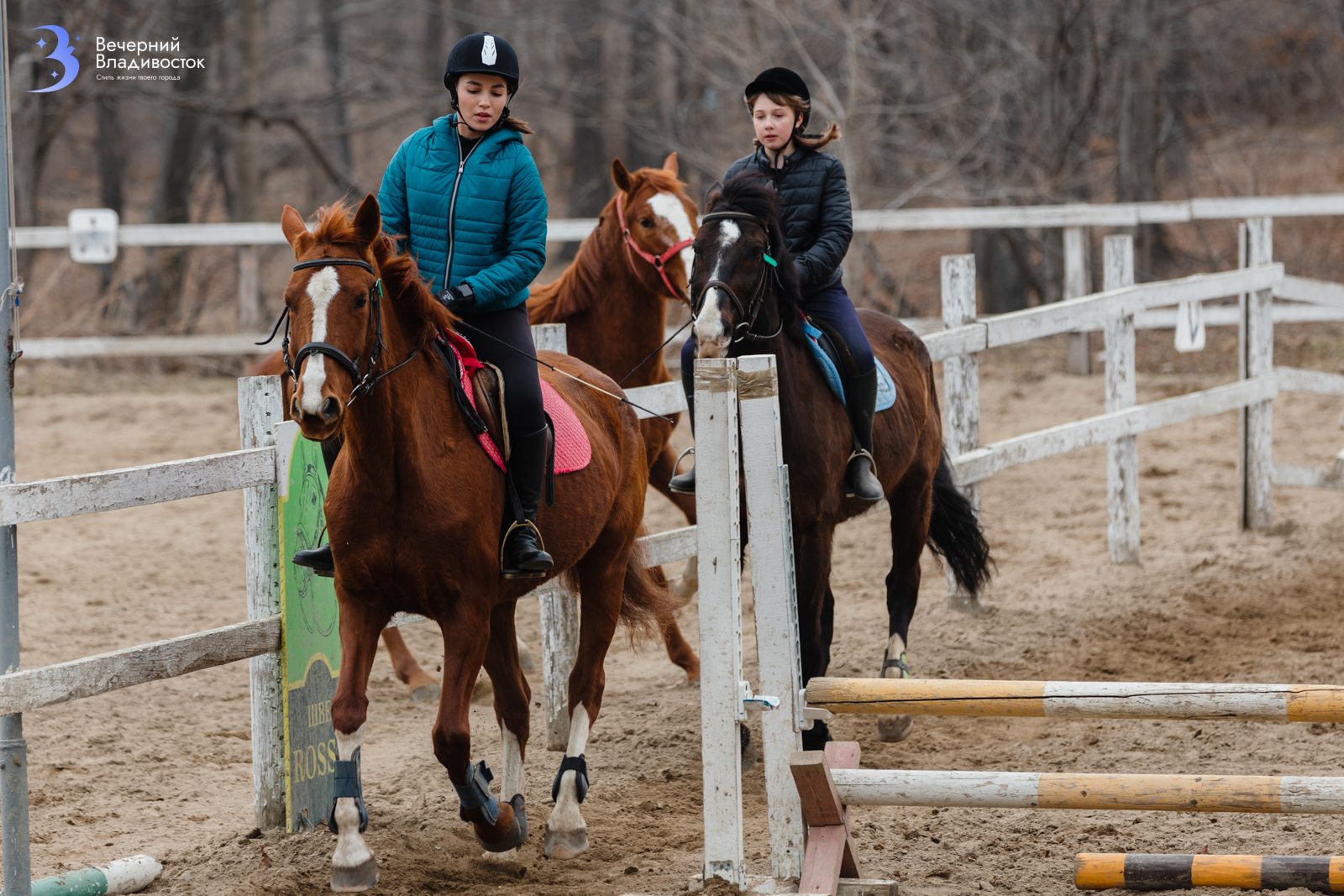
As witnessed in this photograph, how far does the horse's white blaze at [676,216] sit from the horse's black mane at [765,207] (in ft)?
3.59

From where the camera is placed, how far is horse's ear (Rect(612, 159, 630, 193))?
6148 mm

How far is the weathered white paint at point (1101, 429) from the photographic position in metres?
7.05

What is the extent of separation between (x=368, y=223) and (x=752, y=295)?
1605 mm

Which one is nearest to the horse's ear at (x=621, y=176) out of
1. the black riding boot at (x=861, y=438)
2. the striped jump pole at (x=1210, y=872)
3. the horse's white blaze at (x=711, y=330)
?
the black riding boot at (x=861, y=438)

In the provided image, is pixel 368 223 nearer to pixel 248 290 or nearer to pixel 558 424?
pixel 558 424

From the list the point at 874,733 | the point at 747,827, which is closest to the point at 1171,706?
the point at 747,827

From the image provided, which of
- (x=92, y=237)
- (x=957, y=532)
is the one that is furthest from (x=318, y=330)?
(x=92, y=237)

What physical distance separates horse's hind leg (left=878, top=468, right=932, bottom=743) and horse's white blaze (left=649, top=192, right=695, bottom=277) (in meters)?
1.43

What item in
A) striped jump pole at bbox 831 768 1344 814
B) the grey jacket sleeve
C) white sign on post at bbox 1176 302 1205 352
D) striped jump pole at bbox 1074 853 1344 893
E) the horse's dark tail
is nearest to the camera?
striped jump pole at bbox 831 768 1344 814

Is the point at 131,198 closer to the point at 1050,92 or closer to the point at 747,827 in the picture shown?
the point at 1050,92

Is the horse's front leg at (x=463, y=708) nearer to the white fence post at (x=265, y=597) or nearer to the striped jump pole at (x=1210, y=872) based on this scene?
the white fence post at (x=265, y=597)

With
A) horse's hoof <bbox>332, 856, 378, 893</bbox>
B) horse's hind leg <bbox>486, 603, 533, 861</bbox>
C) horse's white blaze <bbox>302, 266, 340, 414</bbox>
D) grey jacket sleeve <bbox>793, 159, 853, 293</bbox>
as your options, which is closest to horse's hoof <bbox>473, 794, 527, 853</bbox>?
horse's hind leg <bbox>486, 603, 533, 861</bbox>

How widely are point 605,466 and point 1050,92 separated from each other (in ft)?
42.2

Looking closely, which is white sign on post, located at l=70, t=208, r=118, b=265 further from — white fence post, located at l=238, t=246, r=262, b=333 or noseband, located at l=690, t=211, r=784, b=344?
noseband, located at l=690, t=211, r=784, b=344
